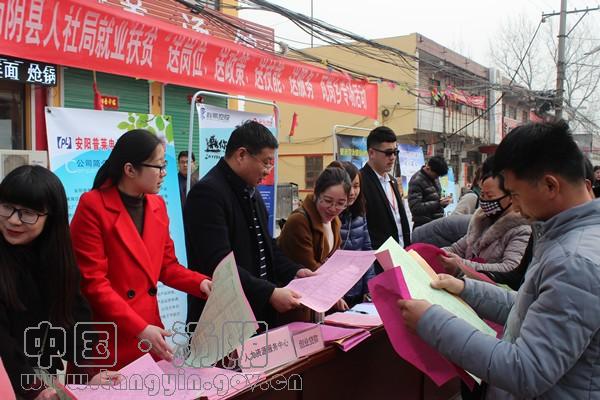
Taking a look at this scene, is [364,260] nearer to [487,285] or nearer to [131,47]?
[487,285]

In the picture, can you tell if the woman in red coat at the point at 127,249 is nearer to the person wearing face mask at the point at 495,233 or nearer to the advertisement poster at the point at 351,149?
the person wearing face mask at the point at 495,233

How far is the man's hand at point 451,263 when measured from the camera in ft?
6.45

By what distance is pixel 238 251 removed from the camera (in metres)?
2.19

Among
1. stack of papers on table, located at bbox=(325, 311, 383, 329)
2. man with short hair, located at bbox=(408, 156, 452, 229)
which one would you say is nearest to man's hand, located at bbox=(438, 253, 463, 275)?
stack of papers on table, located at bbox=(325, 311, 383, 329)

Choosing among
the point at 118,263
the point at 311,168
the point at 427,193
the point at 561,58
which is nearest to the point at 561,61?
the point at 561,58

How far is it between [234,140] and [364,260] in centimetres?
77

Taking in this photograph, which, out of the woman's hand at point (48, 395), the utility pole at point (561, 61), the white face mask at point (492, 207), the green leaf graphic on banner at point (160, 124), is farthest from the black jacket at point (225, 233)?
the utility pole at point (561, 61)

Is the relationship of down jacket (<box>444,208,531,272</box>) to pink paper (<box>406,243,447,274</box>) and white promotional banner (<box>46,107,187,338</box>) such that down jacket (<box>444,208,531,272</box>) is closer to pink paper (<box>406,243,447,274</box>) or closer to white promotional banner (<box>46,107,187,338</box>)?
pink paper (<box>406,243,447,274</box>)

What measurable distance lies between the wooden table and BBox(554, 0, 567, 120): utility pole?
12.5 metres

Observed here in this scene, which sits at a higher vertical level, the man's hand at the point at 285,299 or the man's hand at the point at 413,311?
the man's hand at the point at 413,311

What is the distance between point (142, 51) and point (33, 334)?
2.59 meters

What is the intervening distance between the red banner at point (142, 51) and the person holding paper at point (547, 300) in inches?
109

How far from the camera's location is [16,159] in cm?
342

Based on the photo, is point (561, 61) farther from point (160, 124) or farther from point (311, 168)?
point (160, 124)
